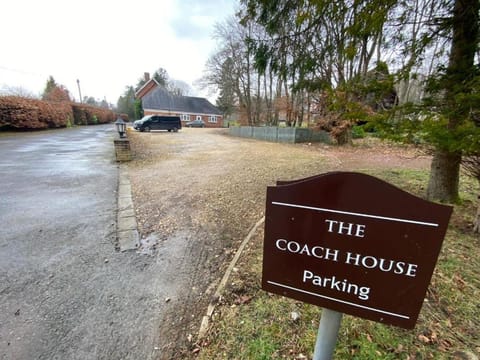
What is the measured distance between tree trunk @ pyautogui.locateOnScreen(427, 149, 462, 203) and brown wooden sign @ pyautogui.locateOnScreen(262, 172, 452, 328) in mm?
3229

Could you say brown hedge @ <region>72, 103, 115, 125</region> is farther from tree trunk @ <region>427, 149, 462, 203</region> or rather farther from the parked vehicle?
tree trunk @ <region>427, 149, 462, 203</region>

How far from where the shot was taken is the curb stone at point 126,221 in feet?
8.84

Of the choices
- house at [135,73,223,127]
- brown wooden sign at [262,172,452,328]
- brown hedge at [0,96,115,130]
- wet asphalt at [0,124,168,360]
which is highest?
house at [135,73,223,127]

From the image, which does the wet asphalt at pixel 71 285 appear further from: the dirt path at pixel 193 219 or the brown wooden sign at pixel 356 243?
the brown wooden sign at pixel 356 243

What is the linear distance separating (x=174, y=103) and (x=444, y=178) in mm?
37888

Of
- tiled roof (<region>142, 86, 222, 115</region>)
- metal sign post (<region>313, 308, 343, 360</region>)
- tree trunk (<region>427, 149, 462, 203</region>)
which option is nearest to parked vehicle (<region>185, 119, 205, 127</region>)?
tiled roof (<region>142, 86, 222, 115</region>)

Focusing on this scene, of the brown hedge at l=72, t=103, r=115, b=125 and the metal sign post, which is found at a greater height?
the brown hedge at l=72, t=103, r=115, b=125

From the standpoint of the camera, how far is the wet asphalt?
1511mm

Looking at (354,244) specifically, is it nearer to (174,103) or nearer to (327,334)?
(327,334)

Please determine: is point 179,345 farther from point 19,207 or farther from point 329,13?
point 329,13

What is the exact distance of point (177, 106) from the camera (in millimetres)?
36469

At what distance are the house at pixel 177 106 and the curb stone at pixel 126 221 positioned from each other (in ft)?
111

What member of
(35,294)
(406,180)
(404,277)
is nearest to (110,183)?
(35,294)

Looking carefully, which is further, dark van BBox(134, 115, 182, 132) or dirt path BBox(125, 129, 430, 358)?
dark van BBox(134, 115, 182, 132)
